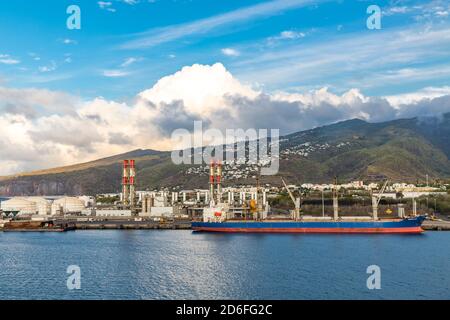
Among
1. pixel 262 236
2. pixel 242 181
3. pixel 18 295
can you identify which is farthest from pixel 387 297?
pixel 242 181

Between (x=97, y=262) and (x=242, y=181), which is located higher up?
(x=242, y=181)

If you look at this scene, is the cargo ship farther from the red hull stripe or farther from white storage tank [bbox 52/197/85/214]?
white storage tank [bbox 52/197/85/214]

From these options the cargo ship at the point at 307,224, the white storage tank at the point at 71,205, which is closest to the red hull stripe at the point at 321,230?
the cargo ship at the point at 307,224

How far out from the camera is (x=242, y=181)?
199 m

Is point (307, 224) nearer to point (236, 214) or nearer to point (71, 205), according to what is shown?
point (236, 214)

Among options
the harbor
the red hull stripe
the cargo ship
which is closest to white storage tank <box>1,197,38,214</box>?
the harbor

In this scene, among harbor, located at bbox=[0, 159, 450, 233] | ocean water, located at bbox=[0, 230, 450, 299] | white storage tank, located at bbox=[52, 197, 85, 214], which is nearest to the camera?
ocean water, located at bbox=[0, 230, 450, 299]

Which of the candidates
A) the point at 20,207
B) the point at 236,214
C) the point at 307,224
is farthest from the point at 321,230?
the point at 20,207

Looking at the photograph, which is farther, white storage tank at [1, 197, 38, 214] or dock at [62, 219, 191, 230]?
white storage tank at [1, 197, 38, 214]

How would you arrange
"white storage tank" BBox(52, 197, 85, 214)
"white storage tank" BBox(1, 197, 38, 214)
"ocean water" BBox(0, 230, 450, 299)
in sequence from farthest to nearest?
"white storage tank" BBox(1, 197, 38, 214)
"white storage tank" BBox(52, 197, 85, 214)
"ocean water" BBox(0, 230, 450, 299)

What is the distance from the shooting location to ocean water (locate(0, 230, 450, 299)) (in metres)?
35.3
